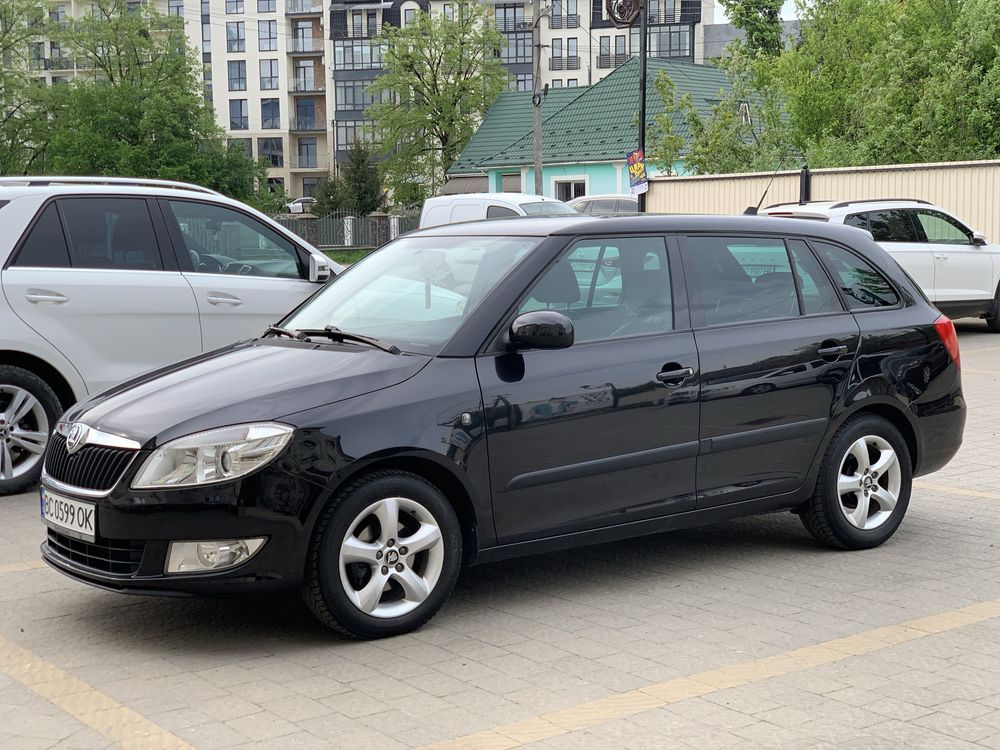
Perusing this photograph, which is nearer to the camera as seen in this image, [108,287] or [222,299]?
[108,287]

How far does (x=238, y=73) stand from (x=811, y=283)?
108 metres

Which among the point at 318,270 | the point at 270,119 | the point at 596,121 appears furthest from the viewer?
the point at 270,119

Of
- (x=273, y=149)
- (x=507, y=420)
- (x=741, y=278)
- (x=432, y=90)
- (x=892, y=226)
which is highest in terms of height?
(x=432, y=90)

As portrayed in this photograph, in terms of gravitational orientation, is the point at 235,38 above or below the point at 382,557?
above

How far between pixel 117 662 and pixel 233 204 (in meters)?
4.88

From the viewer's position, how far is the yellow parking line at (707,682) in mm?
4258

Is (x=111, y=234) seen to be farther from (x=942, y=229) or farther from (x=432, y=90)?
(x=432, y=90)

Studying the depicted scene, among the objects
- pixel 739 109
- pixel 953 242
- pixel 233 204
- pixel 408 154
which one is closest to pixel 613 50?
pixel 408 154

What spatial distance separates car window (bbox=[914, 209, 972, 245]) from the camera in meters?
18.0

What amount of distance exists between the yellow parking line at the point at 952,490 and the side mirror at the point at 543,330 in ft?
12.3

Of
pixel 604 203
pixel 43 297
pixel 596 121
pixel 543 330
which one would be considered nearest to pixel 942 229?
pixel 604 203

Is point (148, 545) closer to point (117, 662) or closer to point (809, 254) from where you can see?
point (117, 662)

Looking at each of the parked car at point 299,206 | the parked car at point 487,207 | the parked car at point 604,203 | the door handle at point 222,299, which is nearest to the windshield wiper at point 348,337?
the door handle at point 222,299

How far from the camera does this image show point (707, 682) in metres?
4.77
